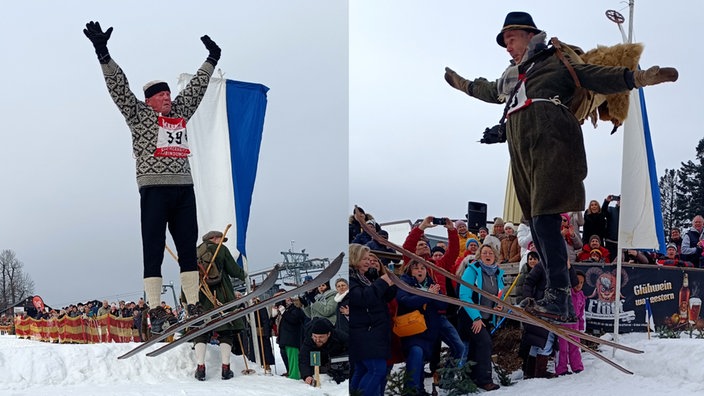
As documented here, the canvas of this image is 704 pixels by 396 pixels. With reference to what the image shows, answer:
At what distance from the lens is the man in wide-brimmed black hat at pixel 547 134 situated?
167 inches

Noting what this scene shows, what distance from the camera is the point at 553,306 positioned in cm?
438

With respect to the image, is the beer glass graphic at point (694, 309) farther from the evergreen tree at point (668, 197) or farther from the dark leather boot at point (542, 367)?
the dark leather boot at point (542, 367)

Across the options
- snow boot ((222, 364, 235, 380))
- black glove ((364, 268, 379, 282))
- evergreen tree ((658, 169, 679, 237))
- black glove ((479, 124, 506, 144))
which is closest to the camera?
snow boot ((222, 364, 235, 380))

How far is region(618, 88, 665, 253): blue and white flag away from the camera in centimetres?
477

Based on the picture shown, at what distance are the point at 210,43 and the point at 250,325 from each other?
1475 millimetres

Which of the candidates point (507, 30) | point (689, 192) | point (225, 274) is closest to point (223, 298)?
point (225, 274)

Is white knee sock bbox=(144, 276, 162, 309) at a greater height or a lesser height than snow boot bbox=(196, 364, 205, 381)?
greater

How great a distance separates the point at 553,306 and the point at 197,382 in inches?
72.1

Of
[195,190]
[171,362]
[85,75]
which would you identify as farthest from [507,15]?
[171,362]

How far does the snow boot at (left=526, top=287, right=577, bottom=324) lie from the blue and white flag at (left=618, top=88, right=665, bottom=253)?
27.2 inches

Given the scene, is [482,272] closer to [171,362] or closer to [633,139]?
[633,139]

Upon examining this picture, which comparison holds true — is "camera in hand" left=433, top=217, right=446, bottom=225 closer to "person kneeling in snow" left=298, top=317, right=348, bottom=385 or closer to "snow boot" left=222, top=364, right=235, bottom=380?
"person kneeling in snow" left=298, top=317, right=348, bottom=385

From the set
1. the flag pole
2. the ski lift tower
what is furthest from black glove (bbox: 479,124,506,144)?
the ski lift tower

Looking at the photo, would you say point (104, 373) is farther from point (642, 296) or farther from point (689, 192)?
point (689, 192)
